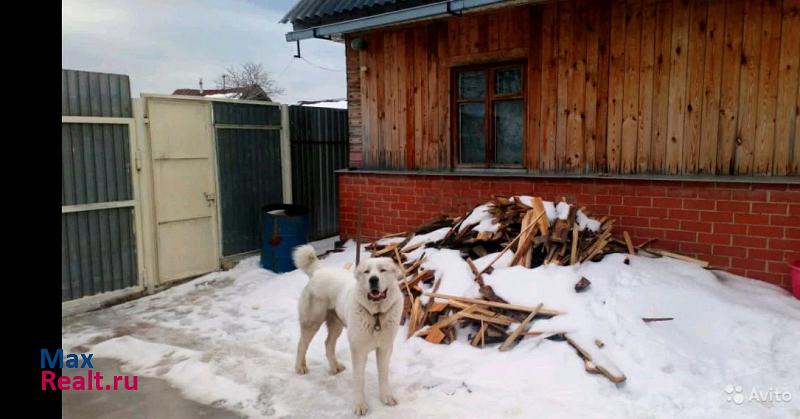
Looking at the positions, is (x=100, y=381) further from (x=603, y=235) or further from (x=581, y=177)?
(x=581, y=177)

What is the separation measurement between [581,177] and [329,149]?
5.52 m

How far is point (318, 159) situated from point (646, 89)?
615 cm

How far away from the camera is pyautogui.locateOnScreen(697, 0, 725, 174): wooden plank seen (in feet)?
Answer: 19.5

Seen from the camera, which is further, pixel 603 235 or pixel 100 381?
pixel 603 235

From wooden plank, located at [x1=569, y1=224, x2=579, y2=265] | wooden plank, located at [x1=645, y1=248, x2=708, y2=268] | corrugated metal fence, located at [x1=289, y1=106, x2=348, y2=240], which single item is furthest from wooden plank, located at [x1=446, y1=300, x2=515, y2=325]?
corrugated metal fence, located at [x1=289, y1=106, x2=348, y2=240]

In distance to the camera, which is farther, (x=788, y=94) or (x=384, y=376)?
(x=788, y=94)

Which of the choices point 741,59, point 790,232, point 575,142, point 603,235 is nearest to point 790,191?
point 790,232

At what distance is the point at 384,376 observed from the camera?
404 centimetres

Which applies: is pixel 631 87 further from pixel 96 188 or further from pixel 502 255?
pixel 96 188

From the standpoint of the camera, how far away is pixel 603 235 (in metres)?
5.93

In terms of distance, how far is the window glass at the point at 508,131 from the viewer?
748 centimetres

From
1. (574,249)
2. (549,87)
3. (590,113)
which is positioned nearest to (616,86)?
(590,113)
